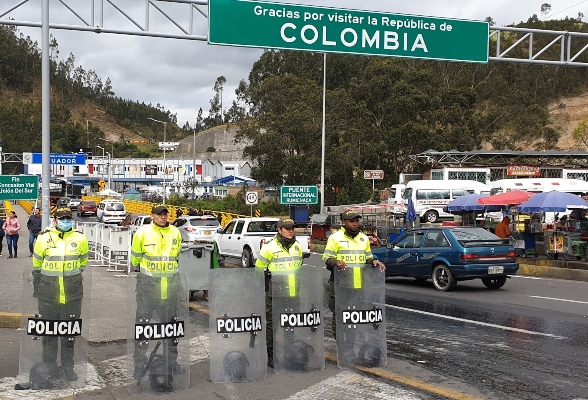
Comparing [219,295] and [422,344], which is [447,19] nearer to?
[422,344]

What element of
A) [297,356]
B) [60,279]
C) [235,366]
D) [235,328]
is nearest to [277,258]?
[235,328]

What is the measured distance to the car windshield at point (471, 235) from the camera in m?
15.7

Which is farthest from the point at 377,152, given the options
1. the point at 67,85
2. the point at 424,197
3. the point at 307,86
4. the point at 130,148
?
the point at 67,85

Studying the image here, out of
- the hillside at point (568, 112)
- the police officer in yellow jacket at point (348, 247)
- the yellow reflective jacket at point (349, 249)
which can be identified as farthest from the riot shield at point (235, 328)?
the hillside at point (568, 112)

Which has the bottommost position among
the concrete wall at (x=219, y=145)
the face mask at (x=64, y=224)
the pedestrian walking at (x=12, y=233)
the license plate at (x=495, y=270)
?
the license plate at (x=495, y=270)

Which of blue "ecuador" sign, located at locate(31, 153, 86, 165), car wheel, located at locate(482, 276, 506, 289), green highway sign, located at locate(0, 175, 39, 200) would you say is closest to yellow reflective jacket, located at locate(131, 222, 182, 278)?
Answer: green highway sign, located at locate(0, 175, 39, 200)

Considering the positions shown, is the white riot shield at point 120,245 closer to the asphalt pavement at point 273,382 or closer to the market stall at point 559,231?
the asphalt pavement at point 273,382

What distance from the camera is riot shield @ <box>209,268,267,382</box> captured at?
7270 millimetres

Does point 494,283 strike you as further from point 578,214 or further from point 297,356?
point 297,356

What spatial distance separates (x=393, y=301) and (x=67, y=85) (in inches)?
7340

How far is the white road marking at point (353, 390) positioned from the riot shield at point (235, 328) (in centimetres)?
68

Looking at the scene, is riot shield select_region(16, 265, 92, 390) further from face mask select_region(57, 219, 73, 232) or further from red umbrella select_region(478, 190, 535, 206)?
red umbrella select_region(478, 190, 535, 206)

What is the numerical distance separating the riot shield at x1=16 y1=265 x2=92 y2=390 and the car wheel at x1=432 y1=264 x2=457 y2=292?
391 inches

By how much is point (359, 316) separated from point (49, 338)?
10.6 feet
